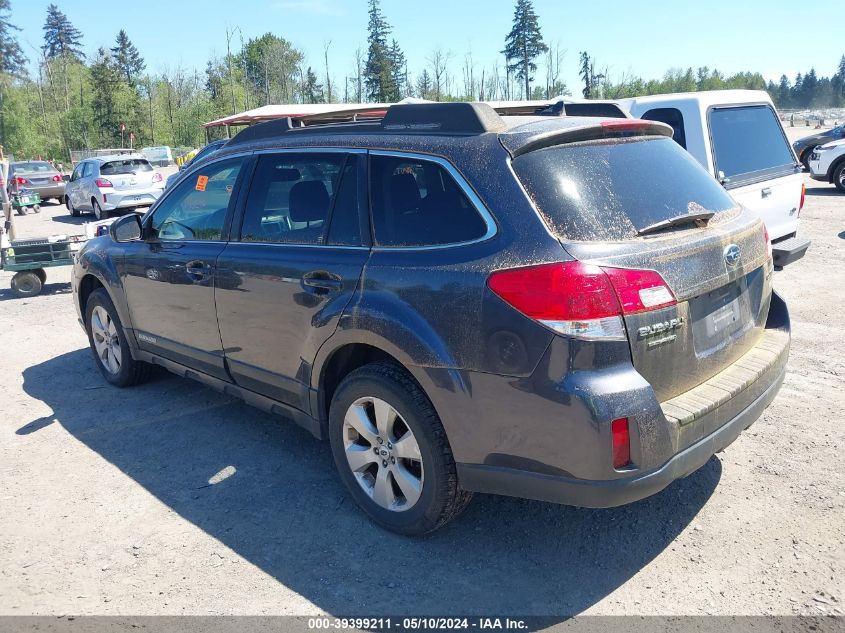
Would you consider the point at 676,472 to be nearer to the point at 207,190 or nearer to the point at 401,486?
the point at 401,486

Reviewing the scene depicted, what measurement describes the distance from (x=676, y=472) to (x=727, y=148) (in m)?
5.66

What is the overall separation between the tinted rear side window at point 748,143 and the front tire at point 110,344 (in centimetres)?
584

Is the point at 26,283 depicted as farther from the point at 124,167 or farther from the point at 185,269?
the point at 124,167

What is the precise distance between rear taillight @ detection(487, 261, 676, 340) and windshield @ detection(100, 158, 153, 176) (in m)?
18.7

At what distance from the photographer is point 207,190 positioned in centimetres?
471

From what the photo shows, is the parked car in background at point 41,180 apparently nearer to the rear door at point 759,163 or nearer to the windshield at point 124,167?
the windshield at point 124,167

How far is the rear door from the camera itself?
7.33m

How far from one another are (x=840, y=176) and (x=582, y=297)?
16361 mm

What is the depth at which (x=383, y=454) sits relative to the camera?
11.2 feet

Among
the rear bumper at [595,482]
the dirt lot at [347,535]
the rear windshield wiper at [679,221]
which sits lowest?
the dirt lot at [347,535]

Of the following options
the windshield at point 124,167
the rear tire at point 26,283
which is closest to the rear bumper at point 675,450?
the rear tire at point 26,283

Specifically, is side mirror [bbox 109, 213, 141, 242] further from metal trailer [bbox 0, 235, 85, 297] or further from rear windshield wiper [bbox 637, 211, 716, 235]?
metal trailer [bbox 0, 235, 85, 297]

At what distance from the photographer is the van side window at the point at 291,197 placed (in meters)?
3.74

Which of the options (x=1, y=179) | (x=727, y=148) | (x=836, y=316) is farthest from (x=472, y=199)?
(x=1, y=179)
